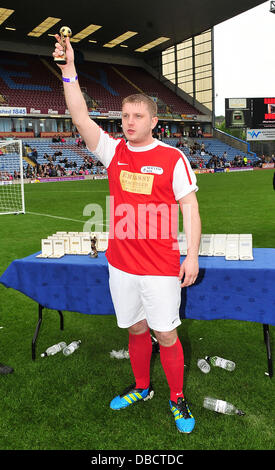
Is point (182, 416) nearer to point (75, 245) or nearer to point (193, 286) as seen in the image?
point (193, 286)

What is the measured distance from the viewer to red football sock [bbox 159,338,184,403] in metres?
2.78

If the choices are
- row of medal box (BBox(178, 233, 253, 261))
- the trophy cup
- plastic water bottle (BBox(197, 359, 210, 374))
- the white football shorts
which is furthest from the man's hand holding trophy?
plastic water bottle (BBox(197, 359, 210, 374))

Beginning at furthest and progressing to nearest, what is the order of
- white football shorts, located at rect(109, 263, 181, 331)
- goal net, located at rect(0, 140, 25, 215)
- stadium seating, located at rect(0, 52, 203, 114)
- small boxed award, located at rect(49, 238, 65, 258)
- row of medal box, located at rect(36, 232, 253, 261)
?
1. stadium seating, located at rect(0, 52, 203, 114)
2. goal net, located at rect(0, 140, 25, 215)
3. small boxed award, located at rect(49, 238, 65, 258)
4. row of medal box, located at rect(36, 232, 253, 261)
5. white football shorts, located at rect(109, 263, 181, 331)

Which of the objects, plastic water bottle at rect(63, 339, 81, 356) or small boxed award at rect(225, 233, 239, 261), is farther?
plastic water bottle at rect(63, 339, 81, 356)

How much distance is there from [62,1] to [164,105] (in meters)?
22.3

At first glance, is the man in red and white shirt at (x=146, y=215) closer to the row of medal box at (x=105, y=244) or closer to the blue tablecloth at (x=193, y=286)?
the blue tablecloth at (x=193, y=286)

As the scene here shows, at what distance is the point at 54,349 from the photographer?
4047 mm

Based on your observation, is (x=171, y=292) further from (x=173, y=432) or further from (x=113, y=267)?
(x=173, y=432)

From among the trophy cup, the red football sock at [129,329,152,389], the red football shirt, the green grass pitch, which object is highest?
the red football shirt

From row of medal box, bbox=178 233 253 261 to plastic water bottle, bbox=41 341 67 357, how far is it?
5.50ft

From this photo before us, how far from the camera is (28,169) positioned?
31781mm

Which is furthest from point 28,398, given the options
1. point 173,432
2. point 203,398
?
point 203,398

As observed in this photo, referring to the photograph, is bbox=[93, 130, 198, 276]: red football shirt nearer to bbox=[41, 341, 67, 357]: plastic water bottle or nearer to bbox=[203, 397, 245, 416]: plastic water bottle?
bbox=[203, 397, 245, 416]: plastic water bottle

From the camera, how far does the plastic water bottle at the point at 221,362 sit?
12.0 ft
